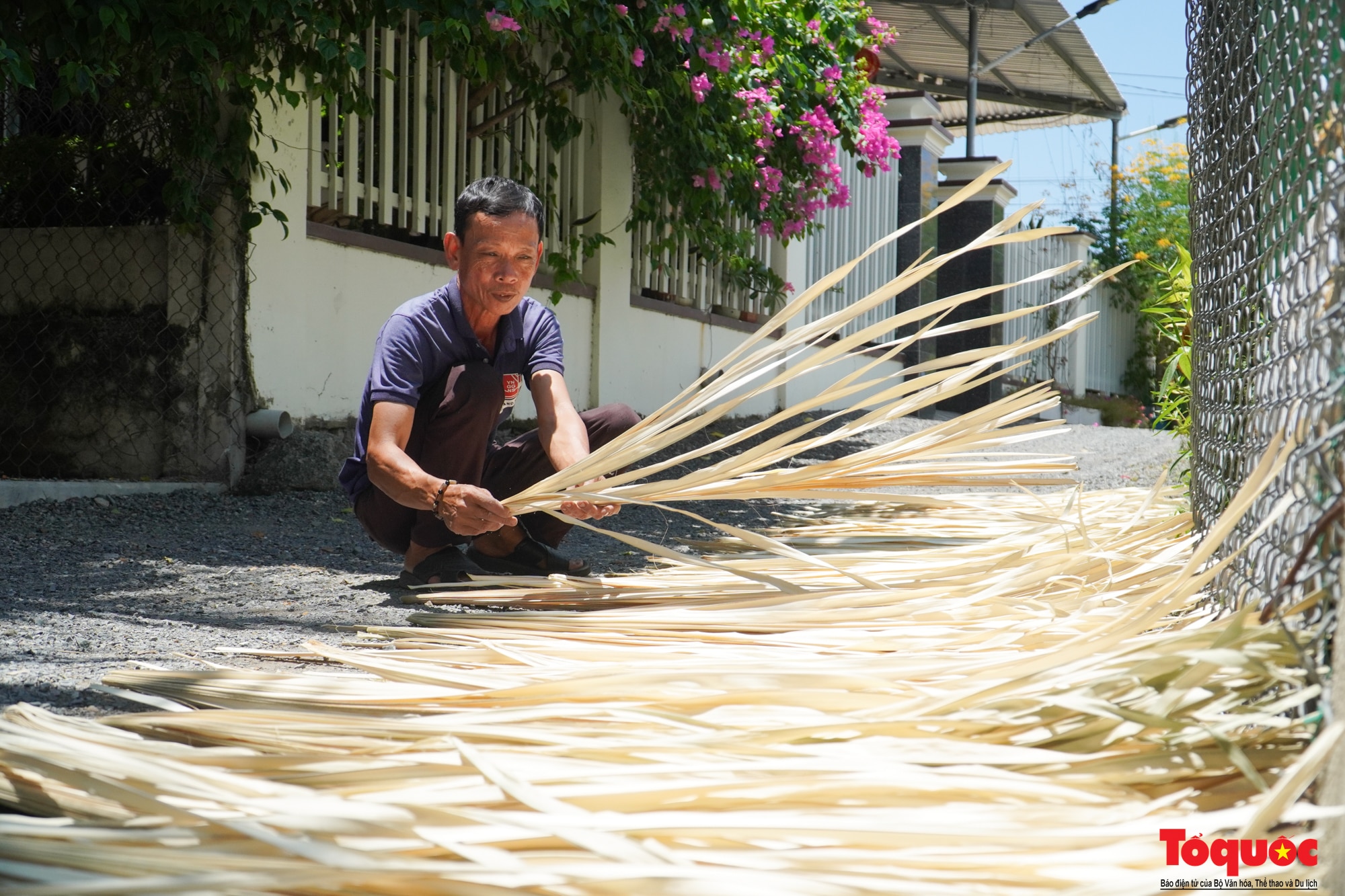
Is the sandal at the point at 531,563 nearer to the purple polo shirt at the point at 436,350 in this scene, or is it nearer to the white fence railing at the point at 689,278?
the purple polo shirt at the point at 436,350

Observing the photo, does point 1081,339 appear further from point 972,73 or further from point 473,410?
point 473,410

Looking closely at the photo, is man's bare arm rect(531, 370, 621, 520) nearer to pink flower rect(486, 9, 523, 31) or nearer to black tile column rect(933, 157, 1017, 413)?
pink flower rect(486, 9, 523, 31)

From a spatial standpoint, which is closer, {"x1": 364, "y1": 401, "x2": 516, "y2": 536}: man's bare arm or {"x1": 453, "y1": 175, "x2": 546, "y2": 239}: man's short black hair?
{"x1": 364, "y1": 401, "x2": 516, "y2": 536}: man's bare arm

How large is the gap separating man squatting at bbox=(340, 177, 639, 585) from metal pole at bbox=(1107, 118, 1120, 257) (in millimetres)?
10941

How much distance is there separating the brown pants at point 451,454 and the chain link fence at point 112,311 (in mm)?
1642

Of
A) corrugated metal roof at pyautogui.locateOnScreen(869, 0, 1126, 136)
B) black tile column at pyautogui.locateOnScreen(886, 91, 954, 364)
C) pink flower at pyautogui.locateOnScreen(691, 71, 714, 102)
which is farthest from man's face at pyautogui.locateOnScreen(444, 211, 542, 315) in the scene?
corrugated metal roof at pyautogui.locateOnScreen(869, 0, 1126, 136)

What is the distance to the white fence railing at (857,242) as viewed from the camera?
26.8ft

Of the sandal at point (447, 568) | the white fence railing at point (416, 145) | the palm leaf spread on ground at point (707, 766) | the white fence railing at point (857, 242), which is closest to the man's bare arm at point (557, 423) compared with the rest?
the sandal at point (447, 568)

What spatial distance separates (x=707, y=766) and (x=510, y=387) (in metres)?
1.69

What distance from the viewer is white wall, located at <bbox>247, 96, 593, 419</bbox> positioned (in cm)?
396

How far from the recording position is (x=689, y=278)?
22.7 feet

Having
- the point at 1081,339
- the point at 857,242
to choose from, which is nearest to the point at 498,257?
the point at 857,242

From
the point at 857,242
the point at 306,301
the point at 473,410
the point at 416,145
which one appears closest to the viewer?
the point at 473,410

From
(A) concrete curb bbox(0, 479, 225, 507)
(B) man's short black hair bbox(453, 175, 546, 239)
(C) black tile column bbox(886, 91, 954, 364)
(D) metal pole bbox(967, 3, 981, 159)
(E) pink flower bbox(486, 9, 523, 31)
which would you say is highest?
(D) metal pole bbox(967, 3, 981, 159)
